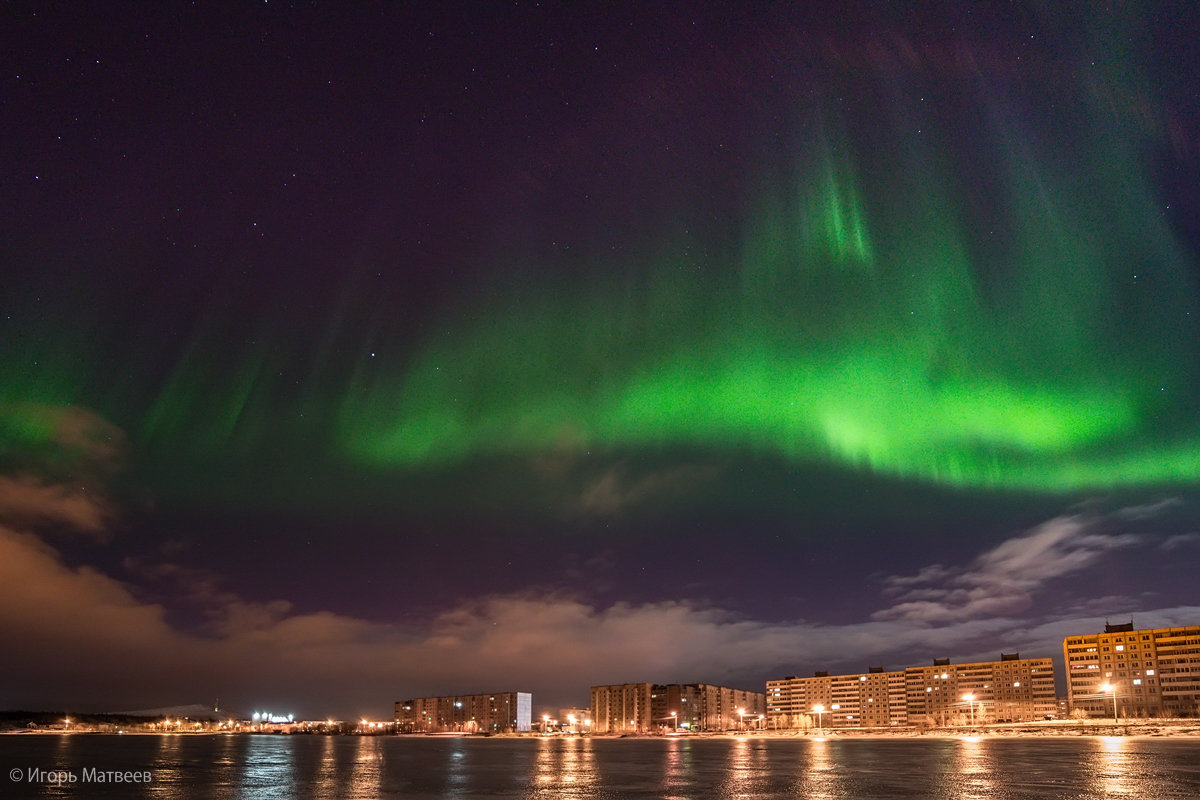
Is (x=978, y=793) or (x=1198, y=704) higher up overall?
(x=978, y=793)

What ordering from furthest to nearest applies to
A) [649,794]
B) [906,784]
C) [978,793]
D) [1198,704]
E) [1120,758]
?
[1198,704] → [1120,758] → [906,784] → [649,794] → [978,793]

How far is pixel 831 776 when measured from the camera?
221 ft

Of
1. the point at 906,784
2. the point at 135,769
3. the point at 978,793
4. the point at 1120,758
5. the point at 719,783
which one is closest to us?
the point at 978,793

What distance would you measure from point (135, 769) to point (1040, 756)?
95.0m

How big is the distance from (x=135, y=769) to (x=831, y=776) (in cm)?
7040

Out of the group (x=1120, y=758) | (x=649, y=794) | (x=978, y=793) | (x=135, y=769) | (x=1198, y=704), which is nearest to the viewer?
(x=978, y=793)

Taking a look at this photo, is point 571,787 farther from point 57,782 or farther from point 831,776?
point 57,782

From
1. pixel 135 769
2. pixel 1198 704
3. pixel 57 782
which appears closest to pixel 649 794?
pixel 57 782

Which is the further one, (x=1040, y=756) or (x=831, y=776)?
(x=1040, y=756)

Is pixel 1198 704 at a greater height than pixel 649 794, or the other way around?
pixel 649 794

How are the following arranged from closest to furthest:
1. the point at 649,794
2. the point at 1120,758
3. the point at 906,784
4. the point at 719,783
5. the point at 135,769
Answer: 1. the point at 649,794
2. the point at 906,784
3. the point at 719,783
4. the point at 1120,758
5. the point at 135,769

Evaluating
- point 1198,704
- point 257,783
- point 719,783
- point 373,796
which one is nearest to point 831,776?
point 719,783

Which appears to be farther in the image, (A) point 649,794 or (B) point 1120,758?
(B) point 1120,758

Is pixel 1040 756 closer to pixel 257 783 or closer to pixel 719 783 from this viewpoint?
pixel 719 783
